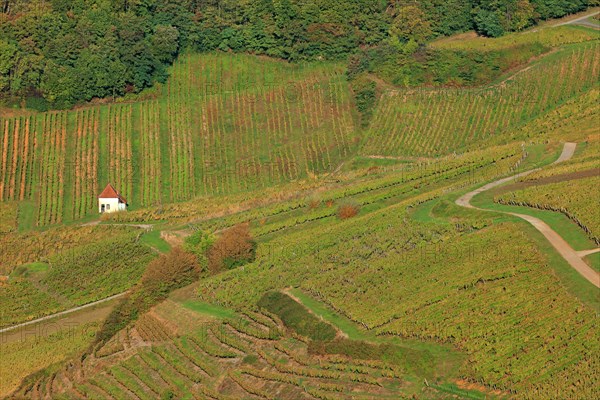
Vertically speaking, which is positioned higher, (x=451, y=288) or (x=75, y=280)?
(x=451, y=288)

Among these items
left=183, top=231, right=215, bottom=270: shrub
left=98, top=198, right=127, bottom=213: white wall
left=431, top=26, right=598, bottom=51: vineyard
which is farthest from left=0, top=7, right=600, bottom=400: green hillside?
left=98, top=198, right=127, bottom=213: white wall

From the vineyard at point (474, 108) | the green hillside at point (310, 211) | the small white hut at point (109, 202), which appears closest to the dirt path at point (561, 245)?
the green hillside at point (310, 211)

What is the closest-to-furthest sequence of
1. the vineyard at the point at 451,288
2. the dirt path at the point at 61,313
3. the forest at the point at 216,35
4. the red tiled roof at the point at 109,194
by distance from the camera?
the vineyard at the point at 451,288
the dirt path at the point at 61,313
the red tiled roof at the point at 109,194
the forest at the point at 216,35

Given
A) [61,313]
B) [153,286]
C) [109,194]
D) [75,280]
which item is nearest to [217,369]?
[153,286]

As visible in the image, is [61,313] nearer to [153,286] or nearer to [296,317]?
[153,286]

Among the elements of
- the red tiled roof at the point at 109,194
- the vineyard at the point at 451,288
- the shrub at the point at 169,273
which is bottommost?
the red tiled roof at the point at 109,194

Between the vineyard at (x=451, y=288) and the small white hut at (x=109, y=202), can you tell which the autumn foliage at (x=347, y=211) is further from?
the small white hut at (x=109, y=202)
